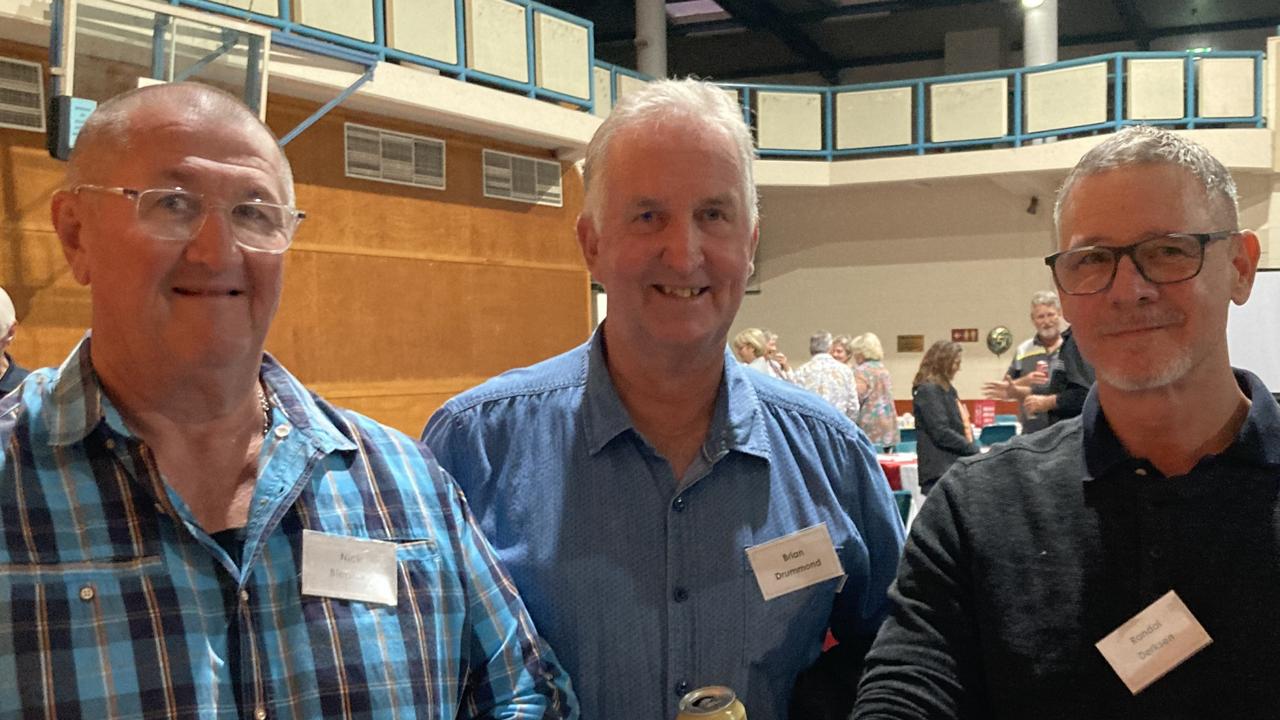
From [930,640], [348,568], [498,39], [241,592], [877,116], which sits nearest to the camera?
[241,592]

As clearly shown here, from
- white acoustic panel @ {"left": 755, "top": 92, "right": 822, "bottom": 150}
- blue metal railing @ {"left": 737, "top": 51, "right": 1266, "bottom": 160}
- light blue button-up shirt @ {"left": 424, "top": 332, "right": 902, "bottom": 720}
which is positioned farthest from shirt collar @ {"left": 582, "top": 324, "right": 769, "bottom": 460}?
white acoustic panel @ {"left": 755, "top": 92, "right": 822, "bottom": 150}

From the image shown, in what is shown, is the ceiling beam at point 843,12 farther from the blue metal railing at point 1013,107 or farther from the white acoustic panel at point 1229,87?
the white acoustic panel at point 1229,87

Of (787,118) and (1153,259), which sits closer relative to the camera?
(1153,259)

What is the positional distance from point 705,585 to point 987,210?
12.3 m

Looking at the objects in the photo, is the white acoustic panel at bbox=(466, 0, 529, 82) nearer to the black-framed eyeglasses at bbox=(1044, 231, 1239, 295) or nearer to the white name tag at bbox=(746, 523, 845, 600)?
the white name tag at bbox=(746, 523, 845, 600)

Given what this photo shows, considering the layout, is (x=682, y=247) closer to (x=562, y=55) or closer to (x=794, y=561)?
(x=794, y=561)

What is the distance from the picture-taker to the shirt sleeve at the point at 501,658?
149 cm

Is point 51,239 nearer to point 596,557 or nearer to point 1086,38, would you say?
point 596,557

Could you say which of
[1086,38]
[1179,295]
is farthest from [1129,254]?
[1086,38]

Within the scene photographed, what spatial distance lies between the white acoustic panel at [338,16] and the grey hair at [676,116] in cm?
627

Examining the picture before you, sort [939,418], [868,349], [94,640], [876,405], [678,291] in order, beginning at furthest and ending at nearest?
[868,349], [876,405], [939,418], [678,291], [94,640]

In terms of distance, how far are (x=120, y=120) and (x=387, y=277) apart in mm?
6981

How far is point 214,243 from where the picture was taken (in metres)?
1.30

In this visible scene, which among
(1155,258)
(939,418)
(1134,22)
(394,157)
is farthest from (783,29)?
(1155,258)
